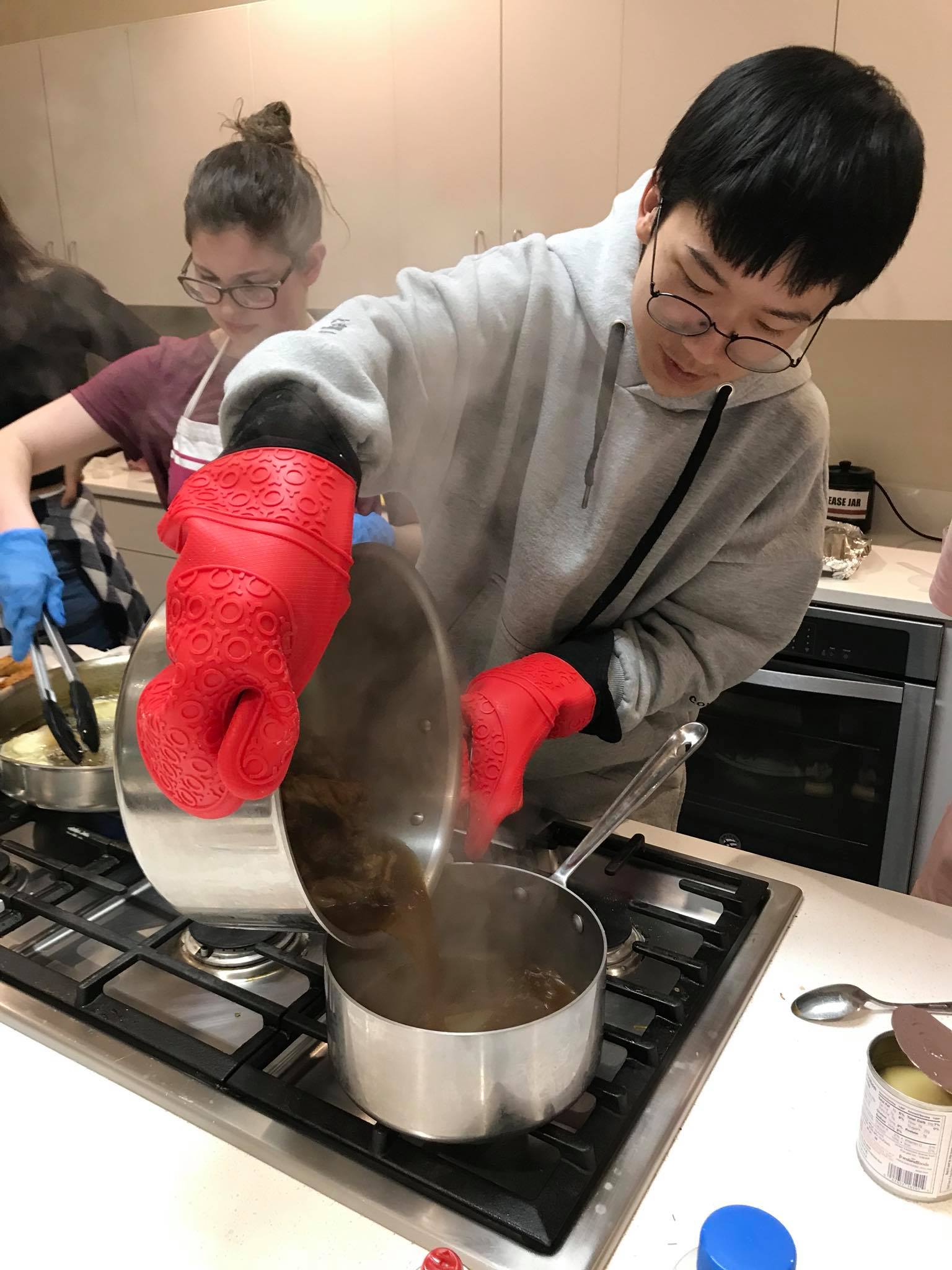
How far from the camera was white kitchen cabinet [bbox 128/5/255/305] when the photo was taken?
33.2 inches

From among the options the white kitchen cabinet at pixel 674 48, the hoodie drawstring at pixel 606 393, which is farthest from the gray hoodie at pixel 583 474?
the white kitchen cabinet at pixel 674 48

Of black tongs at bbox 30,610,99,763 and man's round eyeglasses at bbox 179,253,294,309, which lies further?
black tongs at bbox 30,610,99,763

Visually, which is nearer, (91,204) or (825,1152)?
(825,1152)

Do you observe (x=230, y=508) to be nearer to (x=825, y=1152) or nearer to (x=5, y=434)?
(x=825, y=1152)

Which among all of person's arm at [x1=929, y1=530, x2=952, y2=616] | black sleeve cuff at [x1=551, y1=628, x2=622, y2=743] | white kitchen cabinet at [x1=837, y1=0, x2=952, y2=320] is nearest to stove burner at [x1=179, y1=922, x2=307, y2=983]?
black sleeve cuff at [x1=551, y1=628, x2=622, y2=743]

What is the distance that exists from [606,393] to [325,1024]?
0.59 meters

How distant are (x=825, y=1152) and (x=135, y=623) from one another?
3.71ft

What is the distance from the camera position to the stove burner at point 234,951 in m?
0.79

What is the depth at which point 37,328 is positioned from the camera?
94 centimetres

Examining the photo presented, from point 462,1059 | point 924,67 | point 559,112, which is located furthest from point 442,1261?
point 924,67

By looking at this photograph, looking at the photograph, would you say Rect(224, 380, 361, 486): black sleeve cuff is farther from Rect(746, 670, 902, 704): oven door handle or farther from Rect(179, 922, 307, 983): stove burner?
Rect(746, 670, 902, 704): oven door handle

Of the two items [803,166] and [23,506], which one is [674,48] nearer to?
[803,166]

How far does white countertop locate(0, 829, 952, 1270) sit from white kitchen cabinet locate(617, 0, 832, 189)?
1306 mm

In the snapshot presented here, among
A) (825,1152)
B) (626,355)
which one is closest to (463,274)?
(626,355)
